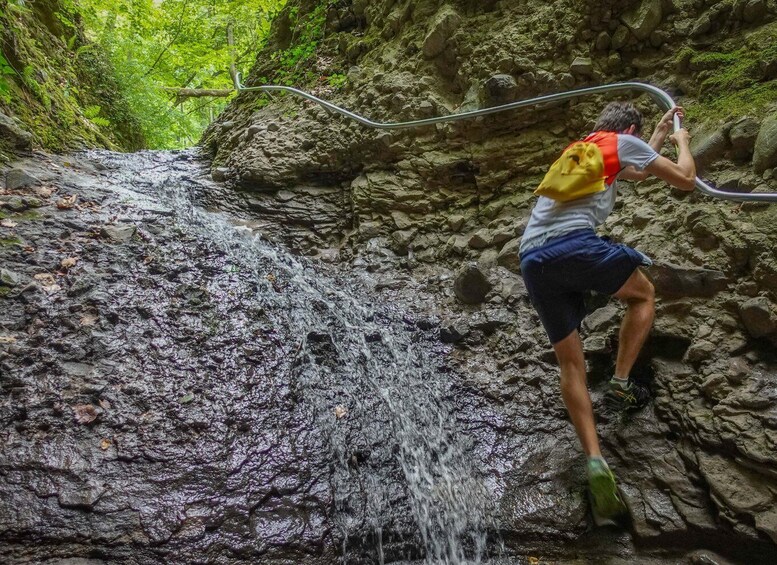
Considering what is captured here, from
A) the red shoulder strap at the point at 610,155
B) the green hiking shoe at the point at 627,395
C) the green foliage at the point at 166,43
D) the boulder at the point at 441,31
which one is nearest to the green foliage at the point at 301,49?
the green foliage at the point at 166,43

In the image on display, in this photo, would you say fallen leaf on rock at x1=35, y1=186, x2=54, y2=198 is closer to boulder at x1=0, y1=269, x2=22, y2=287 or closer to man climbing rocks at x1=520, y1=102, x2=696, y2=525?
boulder at x1=0, y1=269, x2=22, y2=287

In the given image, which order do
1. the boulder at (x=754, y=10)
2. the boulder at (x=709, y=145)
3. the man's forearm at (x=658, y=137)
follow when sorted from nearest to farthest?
the man's forearm at (x=658, y=137), the boulder at (x=709, y=145), the boulder at (x=754, y=10)

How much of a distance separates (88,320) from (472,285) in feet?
11.5

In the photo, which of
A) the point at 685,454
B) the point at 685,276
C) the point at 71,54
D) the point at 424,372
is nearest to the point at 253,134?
the point at 424,372

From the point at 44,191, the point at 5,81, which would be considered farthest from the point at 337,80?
the point at 5,81

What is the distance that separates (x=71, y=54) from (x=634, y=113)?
443 inches

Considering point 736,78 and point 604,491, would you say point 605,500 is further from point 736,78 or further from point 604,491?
point 736,78

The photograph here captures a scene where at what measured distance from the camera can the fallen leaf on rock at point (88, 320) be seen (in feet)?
11.2

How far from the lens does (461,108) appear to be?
5176 mm

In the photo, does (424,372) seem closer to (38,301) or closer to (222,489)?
(222,489)

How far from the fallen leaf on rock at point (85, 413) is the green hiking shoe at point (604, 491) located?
320 centimetres

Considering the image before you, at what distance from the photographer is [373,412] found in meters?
3.39

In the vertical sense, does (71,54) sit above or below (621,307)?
above

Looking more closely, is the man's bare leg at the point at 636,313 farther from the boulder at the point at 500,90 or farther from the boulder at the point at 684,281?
the boulder at the point at 500,90
